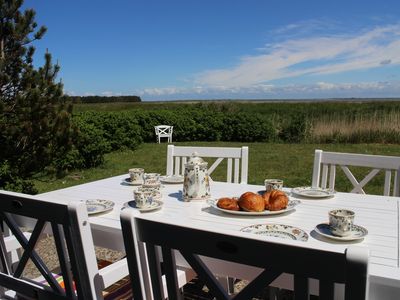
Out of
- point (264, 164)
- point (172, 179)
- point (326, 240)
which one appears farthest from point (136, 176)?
point (264, 164)

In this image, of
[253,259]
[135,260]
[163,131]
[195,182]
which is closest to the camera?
[253,259]

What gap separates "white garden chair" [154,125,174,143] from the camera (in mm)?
12141

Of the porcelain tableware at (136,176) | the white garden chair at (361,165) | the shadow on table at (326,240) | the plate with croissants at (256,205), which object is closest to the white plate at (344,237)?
the shadow on table at (326,240)

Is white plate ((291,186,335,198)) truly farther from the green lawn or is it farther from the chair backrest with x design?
the green lawn

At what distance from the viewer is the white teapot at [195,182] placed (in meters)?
2.09

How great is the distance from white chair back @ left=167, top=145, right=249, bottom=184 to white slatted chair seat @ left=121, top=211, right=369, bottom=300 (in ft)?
5.43

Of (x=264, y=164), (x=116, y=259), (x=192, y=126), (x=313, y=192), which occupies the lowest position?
(x=264, y=164)

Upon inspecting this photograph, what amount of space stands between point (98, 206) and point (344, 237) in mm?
1158

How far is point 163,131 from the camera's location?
1225 centimetres

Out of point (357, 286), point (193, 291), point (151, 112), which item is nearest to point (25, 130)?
point (193, 291)

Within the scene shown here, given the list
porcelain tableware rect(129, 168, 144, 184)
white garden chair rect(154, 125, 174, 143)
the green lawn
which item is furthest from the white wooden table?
white garden chair rect(154, 125, 174, 143)

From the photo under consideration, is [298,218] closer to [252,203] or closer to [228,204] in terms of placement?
[252,203]

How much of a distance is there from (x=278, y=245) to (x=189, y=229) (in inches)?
8.9

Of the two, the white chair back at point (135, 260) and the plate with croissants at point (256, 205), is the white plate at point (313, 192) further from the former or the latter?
the white chair back at point (135, 260)
